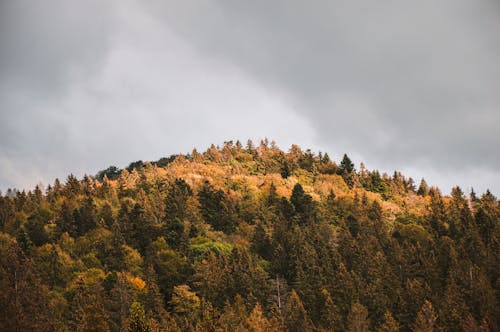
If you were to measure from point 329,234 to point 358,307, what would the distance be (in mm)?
23777

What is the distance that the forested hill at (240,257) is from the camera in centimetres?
5616

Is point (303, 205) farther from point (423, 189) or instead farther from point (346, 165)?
point (423, 189)

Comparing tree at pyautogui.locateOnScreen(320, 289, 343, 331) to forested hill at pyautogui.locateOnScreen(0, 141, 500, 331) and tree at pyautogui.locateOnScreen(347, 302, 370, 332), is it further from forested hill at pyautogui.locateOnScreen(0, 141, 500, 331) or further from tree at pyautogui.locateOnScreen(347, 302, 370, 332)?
tree at pyautogui.locateOnScreen(347, 302, 370, 332)

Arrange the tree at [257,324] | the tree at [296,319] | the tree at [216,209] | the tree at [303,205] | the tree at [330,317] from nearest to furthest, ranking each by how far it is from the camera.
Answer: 1. the tree at [257,324]
2. the tree at [296,319]
3. the tree at [330,317]
4. the tree at [216,209]
5. the tree at [303,205]

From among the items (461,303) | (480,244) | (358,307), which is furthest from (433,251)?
(358,307)

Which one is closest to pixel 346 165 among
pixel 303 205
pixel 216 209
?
pixel 303 205

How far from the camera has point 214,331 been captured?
5003 cm

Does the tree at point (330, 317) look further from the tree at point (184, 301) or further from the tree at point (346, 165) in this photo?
the tree at point (346, 165)

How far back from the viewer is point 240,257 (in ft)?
227

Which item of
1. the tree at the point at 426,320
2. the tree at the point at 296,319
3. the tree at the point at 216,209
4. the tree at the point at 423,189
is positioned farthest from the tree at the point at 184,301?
the tree at the point at 423,189

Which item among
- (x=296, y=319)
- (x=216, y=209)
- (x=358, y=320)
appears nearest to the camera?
(x=358, y=320)

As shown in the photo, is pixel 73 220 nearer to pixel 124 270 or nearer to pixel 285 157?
pixel 124 270

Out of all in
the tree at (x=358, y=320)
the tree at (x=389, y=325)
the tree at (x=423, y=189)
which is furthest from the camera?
the tree at (x=423, y=189)

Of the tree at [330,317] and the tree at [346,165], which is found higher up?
the tree at [346,165]
